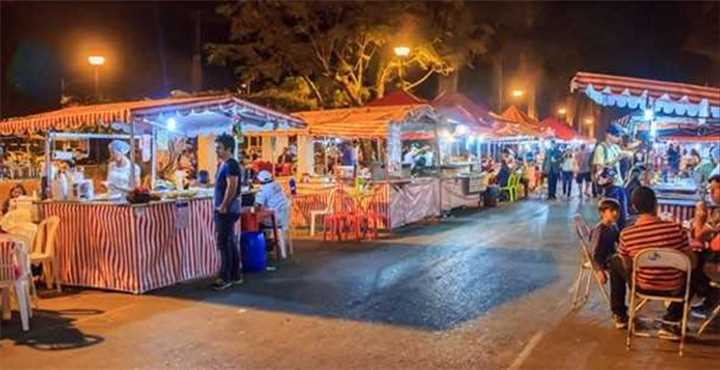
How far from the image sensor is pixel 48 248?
8.40 metres

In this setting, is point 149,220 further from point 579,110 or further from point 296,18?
point 579,110

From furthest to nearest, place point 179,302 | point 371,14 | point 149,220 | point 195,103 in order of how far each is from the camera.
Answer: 1. point 371,14
2. point 195,103
3. point 149,220
4. point 179,302

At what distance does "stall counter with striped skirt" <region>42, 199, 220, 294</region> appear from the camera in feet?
26.9

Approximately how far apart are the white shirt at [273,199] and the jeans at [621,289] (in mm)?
5480

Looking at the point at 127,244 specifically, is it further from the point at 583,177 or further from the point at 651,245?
the point at 583,177

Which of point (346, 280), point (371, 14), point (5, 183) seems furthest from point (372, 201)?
point (371, 14)

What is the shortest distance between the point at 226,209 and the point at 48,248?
229cm

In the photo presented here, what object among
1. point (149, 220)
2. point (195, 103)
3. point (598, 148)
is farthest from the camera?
point (598, 148)

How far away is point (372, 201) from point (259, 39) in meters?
13.0

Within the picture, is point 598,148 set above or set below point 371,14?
below

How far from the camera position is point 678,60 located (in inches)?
1423

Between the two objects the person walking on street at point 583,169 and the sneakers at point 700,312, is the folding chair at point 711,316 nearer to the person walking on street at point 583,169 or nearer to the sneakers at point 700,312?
the sneakers at point 700,312

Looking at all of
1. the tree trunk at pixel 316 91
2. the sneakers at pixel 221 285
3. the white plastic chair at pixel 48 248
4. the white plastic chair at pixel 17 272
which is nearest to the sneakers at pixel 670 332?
the sneakers at pixel 221 285

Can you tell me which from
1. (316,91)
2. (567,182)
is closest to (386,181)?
(567,182)
